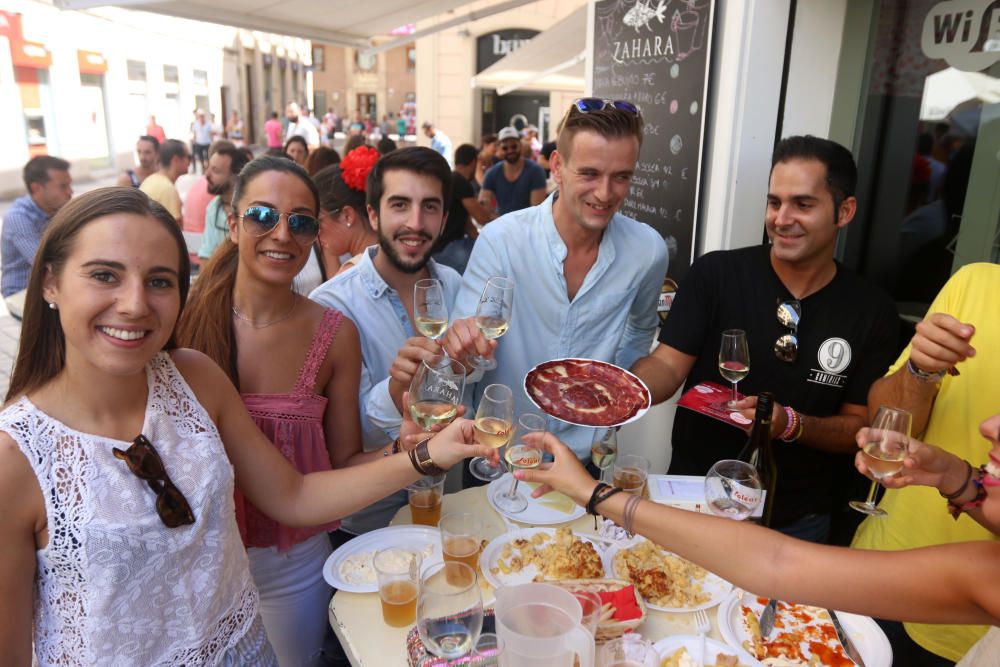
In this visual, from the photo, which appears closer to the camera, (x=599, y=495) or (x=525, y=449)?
(x=599, y=495)

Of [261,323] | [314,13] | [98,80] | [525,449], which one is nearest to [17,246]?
[314,13]

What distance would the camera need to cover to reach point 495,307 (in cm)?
254

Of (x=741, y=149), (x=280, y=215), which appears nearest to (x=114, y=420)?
(x=280, y=215)

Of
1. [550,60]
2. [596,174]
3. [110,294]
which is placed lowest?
[110,294]

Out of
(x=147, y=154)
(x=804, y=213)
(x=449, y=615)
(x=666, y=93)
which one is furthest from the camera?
(x=147, y=154)

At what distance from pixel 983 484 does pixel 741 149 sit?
257cm

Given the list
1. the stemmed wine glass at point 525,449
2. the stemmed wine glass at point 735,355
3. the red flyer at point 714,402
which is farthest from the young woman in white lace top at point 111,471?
the stemmed wine glass at point 735,355

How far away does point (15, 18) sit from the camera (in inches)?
660

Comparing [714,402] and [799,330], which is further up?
[799,330]

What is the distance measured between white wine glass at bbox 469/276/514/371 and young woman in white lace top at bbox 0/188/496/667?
3.50 ft

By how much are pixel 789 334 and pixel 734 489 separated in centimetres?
95

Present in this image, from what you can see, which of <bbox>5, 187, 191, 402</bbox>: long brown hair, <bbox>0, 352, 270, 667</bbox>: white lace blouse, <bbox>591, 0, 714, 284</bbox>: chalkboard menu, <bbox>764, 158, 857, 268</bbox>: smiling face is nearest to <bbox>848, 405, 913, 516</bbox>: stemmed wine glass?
<bbox>764, 158, 857, 268</bbox>: smiling face

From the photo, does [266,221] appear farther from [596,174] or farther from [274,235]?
[596,174]

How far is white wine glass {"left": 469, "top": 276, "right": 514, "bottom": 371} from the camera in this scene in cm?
253
